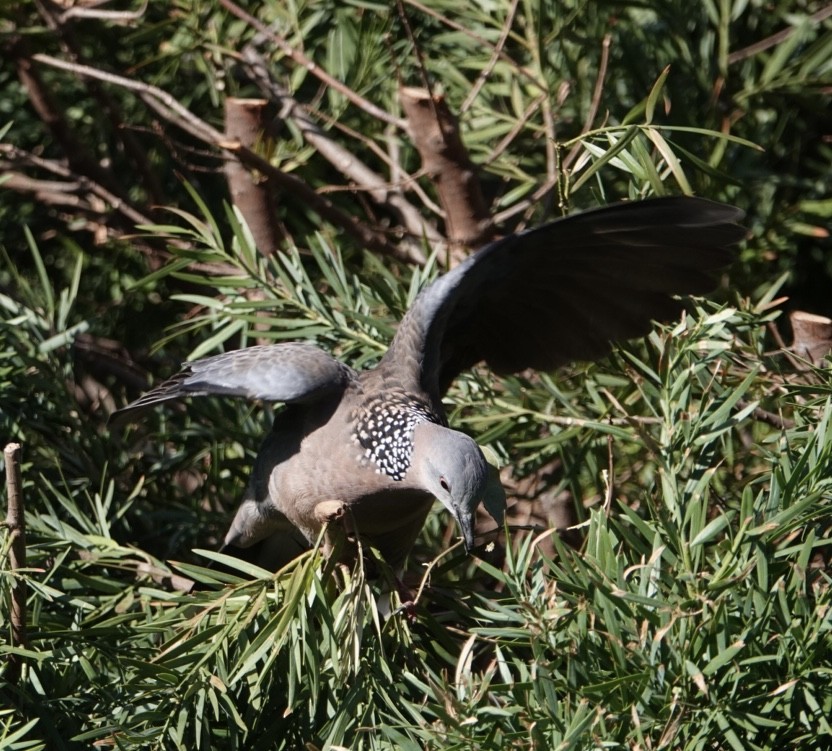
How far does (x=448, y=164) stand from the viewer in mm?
3062

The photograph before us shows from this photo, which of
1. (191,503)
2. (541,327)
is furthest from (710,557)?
(191,503)

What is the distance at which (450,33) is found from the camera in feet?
11.4

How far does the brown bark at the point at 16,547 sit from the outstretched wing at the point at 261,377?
0.63 m

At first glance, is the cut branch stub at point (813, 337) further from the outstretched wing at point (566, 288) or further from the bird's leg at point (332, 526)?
the bird's leg at point (332, 526)

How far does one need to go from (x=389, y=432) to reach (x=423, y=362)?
0.23 metres

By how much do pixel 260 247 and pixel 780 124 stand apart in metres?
1.54

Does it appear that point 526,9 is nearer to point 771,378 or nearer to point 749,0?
point 749,0

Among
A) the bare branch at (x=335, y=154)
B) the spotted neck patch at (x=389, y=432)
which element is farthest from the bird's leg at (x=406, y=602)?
the bare branch at (x=335, y=154)

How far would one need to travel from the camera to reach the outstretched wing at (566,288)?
98.9 inches

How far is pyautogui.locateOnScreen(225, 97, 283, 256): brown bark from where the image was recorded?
10.4 feet

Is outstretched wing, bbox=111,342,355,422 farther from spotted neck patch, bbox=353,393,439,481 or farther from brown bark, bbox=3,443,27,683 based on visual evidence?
brown bark, bbox=3,443,27,683

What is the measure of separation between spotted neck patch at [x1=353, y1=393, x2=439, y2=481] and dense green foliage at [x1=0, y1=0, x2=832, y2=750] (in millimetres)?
255

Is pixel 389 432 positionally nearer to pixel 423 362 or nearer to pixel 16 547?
pixel 423 362

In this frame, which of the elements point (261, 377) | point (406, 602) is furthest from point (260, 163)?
point (406, 602)
